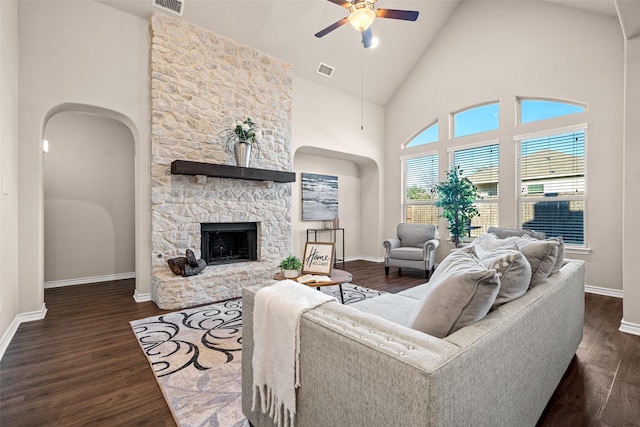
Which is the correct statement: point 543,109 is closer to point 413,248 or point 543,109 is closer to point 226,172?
point 413,248

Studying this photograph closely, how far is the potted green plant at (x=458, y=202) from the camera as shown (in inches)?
197

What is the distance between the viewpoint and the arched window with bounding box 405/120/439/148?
6063 millimetres

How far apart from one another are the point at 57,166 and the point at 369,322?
220 inches

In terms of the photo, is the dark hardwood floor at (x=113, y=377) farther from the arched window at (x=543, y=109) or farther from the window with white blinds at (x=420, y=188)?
the window with white blinds at (x=420, y=188)

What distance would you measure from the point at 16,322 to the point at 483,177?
6657mm

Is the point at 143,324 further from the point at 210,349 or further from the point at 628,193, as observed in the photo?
the point at 628,193

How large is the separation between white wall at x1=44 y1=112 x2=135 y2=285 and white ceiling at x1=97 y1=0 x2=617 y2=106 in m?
2.15

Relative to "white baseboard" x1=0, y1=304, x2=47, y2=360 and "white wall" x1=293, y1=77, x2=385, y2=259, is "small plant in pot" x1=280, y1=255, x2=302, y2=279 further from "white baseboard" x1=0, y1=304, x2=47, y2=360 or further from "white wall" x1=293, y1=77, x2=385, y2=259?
"white wall" x1=293, y1=77, x2=385, y2=259

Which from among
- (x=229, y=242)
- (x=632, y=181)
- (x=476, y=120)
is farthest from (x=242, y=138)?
(x=632, y=181)

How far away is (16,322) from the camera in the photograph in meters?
2.93

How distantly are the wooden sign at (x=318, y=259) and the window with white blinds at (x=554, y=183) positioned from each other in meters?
3.69

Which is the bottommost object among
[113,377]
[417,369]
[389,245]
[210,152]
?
[113,377]

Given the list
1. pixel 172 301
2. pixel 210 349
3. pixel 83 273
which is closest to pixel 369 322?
pixel 210 349

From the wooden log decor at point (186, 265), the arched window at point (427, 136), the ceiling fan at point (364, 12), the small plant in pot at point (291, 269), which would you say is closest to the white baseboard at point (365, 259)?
the arched window at point (427, 136)
